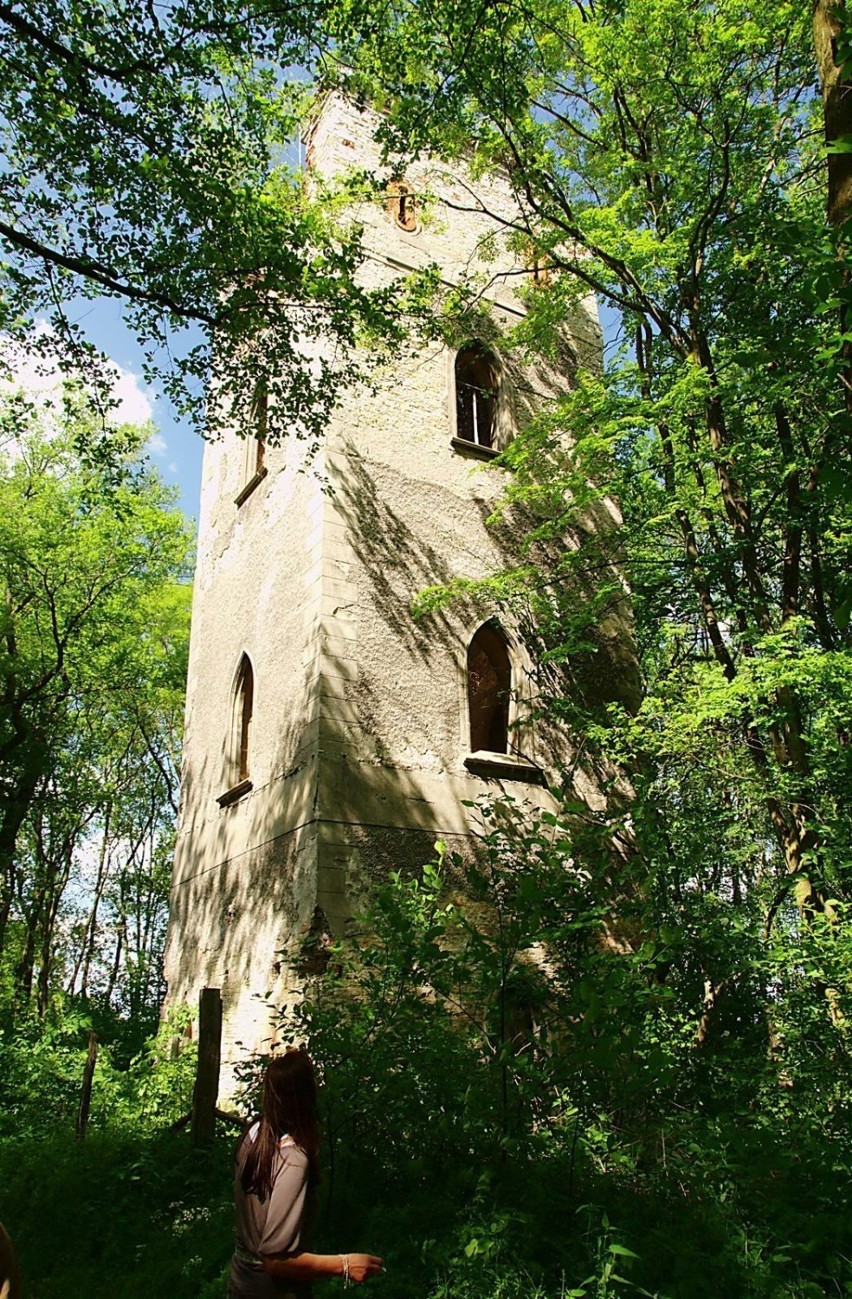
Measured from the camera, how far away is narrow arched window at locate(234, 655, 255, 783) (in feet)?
39.0

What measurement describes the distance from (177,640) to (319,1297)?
22808 millimetres

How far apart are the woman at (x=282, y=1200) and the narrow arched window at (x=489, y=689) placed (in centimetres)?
771

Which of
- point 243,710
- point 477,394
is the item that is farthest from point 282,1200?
point 477,394

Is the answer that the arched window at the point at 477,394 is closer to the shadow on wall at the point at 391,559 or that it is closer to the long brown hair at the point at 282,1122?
the shadow on wall at the point at 391,559

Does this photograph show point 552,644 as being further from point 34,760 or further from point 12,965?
point 12,965

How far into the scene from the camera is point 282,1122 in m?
2.99

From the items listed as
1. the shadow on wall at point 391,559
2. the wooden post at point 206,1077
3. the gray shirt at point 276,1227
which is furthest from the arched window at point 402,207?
the gray shirt at point 276,1227

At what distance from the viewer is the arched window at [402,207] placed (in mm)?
12602

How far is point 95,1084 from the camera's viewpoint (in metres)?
11.8

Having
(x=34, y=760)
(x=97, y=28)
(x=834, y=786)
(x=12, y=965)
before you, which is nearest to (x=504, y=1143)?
(x=834, y=786)

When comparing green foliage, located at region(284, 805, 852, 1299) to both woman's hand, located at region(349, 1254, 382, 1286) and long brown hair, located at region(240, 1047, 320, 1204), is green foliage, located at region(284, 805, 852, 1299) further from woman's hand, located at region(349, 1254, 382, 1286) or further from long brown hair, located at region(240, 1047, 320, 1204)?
long brown hair, located at region(240, 1047, 320, 1204)

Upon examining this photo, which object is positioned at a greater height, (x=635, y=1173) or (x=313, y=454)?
(x=313, y=454)

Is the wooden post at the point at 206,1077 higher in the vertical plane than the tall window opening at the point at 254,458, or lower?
lower

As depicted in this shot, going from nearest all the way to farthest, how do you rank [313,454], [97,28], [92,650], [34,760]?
[97,28] < [313,454] < [34,760] < [92,650]
